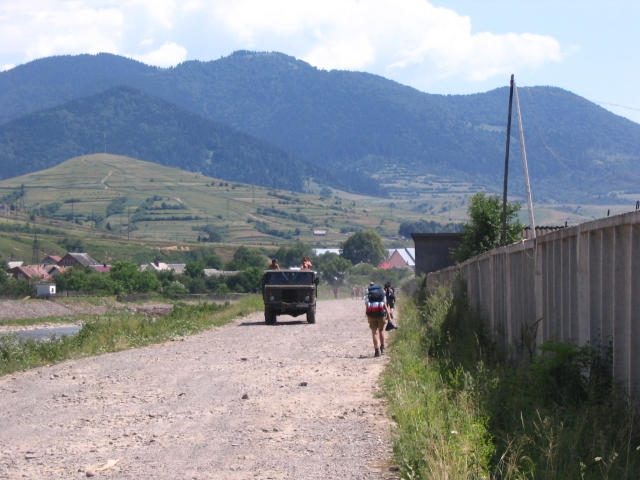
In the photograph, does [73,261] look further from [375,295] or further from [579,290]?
[579,290]

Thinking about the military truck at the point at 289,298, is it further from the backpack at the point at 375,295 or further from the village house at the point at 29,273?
the village house at the point at 29,273

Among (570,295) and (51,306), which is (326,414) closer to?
(570,295)

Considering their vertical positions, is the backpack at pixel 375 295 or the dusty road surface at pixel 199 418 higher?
the backpack at pixel 375 295

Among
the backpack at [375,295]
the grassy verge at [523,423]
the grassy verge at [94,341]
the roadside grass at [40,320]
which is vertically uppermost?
the backpack at [375,295]

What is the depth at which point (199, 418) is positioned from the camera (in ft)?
36.1

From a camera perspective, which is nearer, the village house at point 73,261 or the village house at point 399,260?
the village house at point 73,261

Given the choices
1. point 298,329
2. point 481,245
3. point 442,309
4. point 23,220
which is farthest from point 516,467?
point 23,220

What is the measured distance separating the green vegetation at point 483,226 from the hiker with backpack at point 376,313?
19813 millimetres

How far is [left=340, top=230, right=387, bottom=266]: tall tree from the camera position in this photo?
14625cm

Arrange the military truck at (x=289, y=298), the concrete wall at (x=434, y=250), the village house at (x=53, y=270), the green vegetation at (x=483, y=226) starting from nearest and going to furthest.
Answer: the military truck at (x=289, y=298) < the green vegetation at (x=483, y=226) < the concrete wall at (x=434, y=250) < the village house at (x=53, y=270)

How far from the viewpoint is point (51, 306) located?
281 feet

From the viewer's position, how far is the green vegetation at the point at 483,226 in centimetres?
3806

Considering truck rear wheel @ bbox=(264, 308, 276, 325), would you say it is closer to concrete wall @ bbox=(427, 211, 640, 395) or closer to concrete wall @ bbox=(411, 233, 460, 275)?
concrete wall @ bbox=(427, 211, 640, 395)

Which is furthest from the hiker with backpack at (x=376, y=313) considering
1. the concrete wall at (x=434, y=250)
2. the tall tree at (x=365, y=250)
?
the tall tree at (x=365, y=250)
